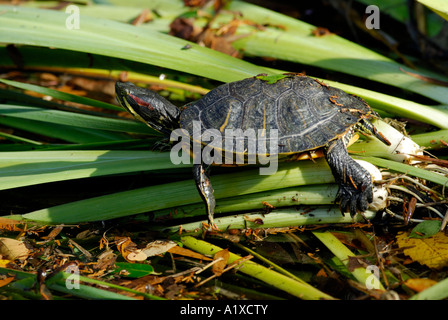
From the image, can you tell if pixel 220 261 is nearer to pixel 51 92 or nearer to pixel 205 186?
pixel 205 186

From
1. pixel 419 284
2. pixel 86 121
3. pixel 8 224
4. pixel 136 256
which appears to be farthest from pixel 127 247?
pixel 419 284

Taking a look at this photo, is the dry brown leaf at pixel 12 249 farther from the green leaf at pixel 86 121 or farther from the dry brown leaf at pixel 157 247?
the green leaf at pixel 86 121

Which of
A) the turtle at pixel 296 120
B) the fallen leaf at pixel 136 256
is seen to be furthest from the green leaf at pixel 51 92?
the fallen leaf at pixel 136 256

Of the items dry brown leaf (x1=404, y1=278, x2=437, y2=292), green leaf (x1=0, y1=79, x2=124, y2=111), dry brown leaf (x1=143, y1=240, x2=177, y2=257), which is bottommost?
dry brown leaf (x1=143, y1=240, x2=177, y2=257)

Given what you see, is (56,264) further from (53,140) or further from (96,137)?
(53,140)

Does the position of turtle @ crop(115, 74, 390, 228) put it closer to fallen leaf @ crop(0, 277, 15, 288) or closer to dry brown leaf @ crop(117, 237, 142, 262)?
dry brown leaf @ crop(117, 237, 142, 262)

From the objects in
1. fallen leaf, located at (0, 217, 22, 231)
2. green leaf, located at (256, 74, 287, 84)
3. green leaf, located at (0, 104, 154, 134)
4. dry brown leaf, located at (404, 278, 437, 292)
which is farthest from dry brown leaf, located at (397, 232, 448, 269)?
fallen leaf, located at (0, 217, 22, 231)
